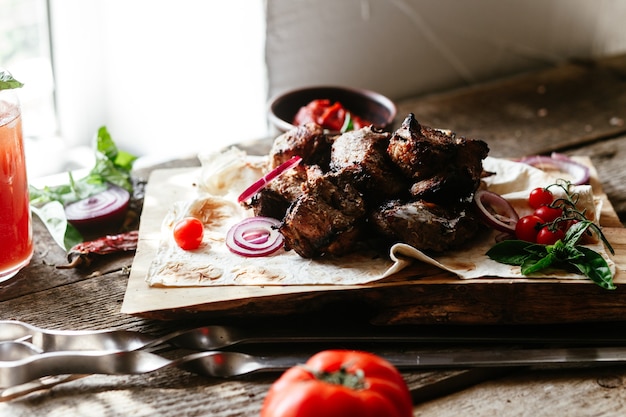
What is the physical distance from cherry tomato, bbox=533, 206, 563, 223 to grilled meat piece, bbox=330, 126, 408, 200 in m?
0.34

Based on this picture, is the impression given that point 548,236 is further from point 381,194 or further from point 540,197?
point 381,194

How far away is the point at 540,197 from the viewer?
81.7 inches

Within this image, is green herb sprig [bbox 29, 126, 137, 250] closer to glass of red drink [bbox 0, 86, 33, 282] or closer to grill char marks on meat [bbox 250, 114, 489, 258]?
A: glass of red drink [bbox 0, 86, 33, 282]

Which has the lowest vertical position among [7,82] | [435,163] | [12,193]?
[12,193]

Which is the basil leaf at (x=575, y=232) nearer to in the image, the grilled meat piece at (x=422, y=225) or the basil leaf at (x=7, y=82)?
the grilled meat piece at (x=422, y=225)

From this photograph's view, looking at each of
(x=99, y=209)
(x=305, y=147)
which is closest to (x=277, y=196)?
(x=305, y=147)

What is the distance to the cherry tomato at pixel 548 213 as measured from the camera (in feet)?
6.52

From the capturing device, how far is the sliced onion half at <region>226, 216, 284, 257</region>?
1.92 m

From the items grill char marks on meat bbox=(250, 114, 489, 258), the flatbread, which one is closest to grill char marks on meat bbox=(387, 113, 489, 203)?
grill char marks on meat bbox=(250, 114, 489, 258)

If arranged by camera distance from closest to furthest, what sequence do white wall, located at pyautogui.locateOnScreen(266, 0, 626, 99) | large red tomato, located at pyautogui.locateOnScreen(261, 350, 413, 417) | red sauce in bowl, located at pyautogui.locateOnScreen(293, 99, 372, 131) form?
1. large red tomato, located at pyautogui.locateOnScreen(261, 350, 413, 417)
2. red sauce in bowl, located at pyautogui.locateOnScreen(293, 99, 372, 131)
3. white wall, located at pyautogui.locateOnScreen(266, 0, 626, 99)

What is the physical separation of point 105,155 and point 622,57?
243cm

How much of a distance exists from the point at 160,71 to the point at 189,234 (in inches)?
49.3

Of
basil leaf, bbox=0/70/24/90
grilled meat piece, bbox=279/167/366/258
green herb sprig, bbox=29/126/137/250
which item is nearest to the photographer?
basil leaf, bbox=0/70/24/90

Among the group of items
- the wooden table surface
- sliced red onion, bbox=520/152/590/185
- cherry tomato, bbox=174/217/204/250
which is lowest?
the wooden table surface
